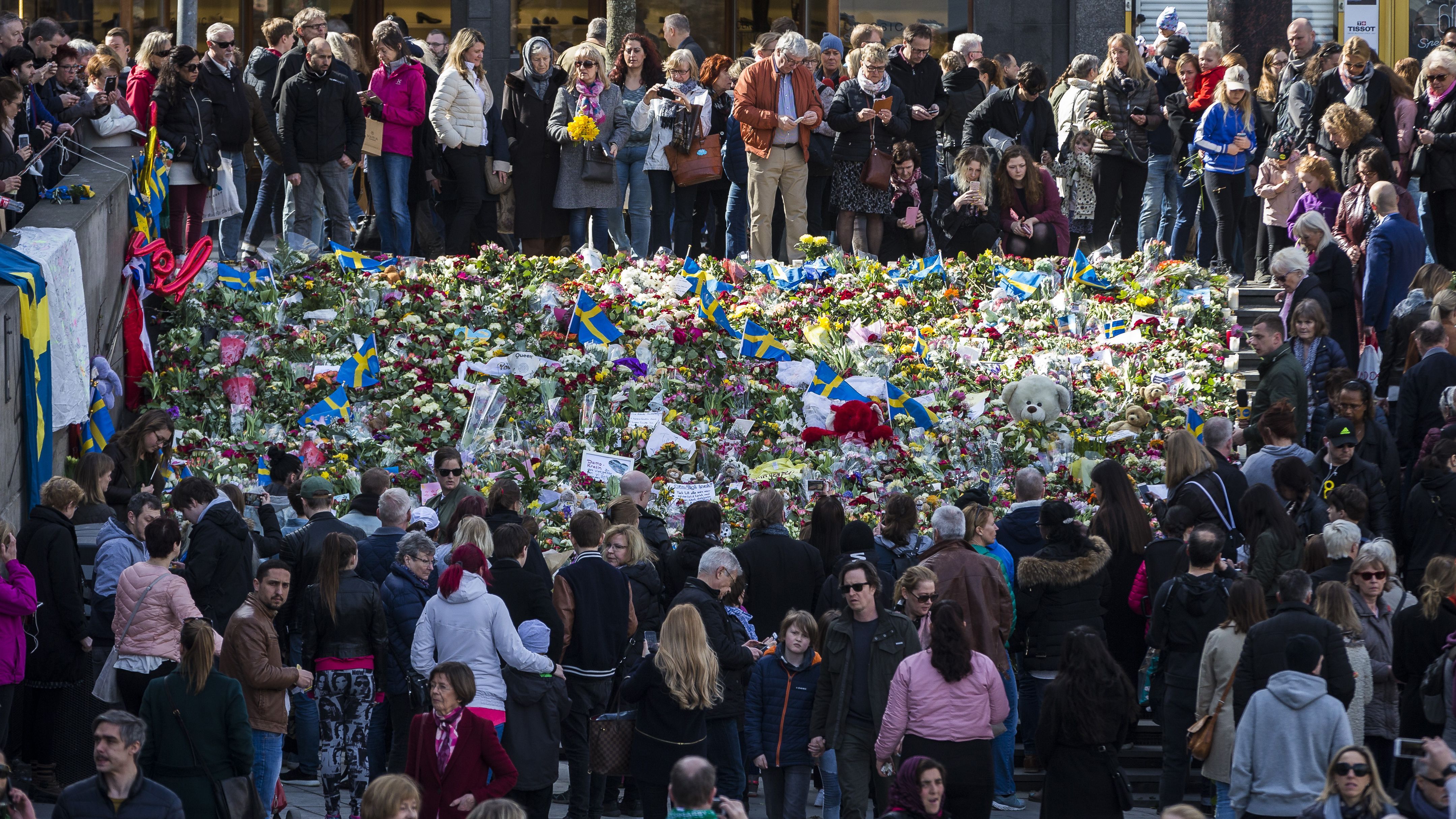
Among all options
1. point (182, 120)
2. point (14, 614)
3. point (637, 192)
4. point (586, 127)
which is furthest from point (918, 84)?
point (14, 614)

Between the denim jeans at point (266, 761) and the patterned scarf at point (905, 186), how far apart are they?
9.17 metres

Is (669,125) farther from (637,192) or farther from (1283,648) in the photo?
(1283,648)

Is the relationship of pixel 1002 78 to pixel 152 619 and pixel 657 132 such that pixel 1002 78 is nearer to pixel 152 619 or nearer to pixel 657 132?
pixel 657 132

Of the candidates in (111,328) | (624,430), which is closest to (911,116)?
(624,430)

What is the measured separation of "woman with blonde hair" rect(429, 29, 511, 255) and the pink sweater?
8.88 meters

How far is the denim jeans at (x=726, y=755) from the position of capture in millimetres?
8922

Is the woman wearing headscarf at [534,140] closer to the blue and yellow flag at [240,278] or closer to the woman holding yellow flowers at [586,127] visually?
the woman holding yellow flowers at [586,127]

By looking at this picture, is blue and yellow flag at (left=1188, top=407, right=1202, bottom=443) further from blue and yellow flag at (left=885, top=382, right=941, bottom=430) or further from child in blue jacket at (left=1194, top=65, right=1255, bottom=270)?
child in blue jacket at (left=1194, top=65, right=1255, bottom=270)

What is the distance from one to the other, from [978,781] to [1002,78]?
1113 centimetres

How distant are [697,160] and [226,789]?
30.7ft

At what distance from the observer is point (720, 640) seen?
8.90m

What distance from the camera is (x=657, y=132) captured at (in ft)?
52.5

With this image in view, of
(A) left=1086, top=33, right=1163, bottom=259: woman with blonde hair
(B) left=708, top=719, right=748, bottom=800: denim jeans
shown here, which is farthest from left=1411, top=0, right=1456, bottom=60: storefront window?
(B) left=708, top=719, right=748, bottom=800: denim jeans

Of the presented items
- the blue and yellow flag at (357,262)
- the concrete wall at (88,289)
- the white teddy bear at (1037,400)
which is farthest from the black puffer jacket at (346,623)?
the blue and yellow flag at (357,262)
